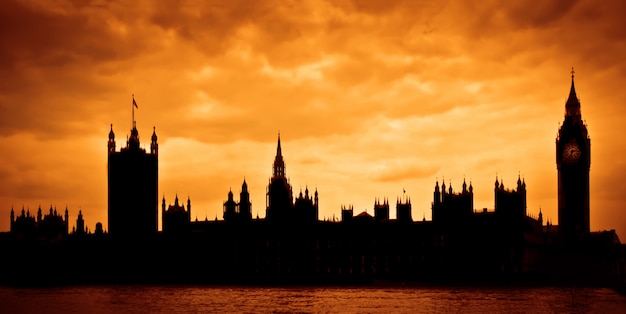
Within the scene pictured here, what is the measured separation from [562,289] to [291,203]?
49.9 metres

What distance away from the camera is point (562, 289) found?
443 feet

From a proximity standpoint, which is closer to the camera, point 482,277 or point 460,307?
point 460,307

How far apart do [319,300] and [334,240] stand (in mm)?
43231

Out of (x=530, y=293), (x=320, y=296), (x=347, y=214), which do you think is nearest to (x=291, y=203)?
(x=347, y=214)

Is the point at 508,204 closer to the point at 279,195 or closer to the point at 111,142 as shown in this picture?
the point at 279,195

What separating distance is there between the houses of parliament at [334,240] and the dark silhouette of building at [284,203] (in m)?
0.17

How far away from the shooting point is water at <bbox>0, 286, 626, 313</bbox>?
106062 millimetres

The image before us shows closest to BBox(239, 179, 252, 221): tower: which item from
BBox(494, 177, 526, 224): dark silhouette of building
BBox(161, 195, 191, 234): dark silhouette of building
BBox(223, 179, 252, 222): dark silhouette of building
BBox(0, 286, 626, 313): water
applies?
BBox(223, 179, 252, 222): dark silhouette of building

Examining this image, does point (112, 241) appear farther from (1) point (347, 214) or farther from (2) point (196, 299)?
(2) point (196, 299)

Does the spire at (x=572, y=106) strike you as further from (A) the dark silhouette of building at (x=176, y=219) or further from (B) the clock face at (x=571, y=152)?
(A) the dark silhouette of building at (x=176, y=219)

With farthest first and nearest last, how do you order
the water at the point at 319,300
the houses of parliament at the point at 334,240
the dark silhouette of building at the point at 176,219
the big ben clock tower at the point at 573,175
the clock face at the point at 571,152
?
the dark silhouette of building at the point at 176,219, the clock face at the point at 571,152, the big ben clock tower at the point at 573,175, the houses of parliament at the point at 334,240, the water at the point at 319,300

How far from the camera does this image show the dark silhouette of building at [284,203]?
16525 cm

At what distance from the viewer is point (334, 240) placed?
162125 mm

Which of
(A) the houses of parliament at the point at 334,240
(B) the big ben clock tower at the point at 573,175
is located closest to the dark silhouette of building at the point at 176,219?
(A) the houses of parliament at the point at 334,240
